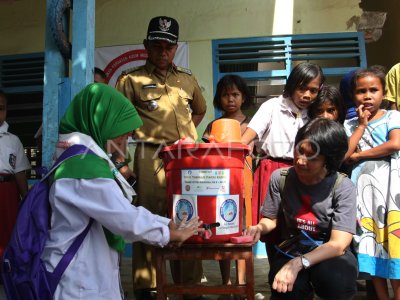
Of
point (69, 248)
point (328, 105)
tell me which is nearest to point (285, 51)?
point (328, 105)

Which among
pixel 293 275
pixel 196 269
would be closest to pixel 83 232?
pixel 293 275

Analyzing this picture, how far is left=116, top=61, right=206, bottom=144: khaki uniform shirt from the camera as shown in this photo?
2891 millimetres

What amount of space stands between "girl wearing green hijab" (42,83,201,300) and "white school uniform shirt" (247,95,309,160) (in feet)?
3.42

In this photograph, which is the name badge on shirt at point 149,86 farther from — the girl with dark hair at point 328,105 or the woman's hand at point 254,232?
the woman's hand at point 254,232

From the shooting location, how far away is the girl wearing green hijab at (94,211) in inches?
66.5

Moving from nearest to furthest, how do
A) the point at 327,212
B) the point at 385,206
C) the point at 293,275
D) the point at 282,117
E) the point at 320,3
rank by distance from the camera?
the point at 293,275
the point at 327,212
the point at 385,206
the point at 282,117
the point at 320,3

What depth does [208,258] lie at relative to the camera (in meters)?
2.12

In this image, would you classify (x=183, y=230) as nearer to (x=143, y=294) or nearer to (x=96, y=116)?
(x=96, y=116)

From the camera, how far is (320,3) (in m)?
4.99

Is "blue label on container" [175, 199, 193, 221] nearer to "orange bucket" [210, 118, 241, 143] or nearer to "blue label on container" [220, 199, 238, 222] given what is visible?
"blue label on container" [220, 199, 238, 222]

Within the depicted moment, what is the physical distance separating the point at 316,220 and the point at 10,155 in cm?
247

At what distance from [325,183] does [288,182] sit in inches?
7.7

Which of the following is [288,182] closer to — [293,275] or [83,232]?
[293,275]

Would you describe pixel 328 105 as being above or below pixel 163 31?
below
